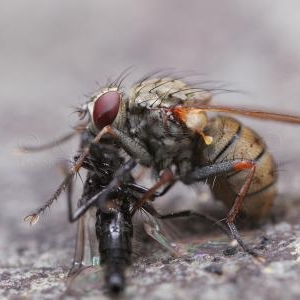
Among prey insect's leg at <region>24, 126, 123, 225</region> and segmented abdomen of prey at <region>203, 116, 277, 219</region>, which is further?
segmented abdomen of prey at <region>203, 116, 277, 219</region>

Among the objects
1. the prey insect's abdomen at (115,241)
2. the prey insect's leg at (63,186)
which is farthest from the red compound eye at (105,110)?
the prey insect's abdomen at (115,241)

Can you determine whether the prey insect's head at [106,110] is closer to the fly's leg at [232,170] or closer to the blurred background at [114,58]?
the fly's leg at [232,170]

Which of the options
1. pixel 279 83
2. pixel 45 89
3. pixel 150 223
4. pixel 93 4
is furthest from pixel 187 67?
pixel 150 223

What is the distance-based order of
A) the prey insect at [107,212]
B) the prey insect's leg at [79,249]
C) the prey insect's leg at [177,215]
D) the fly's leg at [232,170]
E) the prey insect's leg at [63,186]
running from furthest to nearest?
the prey insect's leg at [177,215], the fly's leg at [232,170], the prey insect's leg at [63,186], the prey insect's leg at [79,249], the prey insect at [107,212]

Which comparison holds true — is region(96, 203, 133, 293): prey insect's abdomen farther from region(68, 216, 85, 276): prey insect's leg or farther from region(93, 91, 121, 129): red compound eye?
region(93, 91, 121, 129): red compound eye

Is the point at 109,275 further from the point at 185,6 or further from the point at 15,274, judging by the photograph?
the point at 185,6

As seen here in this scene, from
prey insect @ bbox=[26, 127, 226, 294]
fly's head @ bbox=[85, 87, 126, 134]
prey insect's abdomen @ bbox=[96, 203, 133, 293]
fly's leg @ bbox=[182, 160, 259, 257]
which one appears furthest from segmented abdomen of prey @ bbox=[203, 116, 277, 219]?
prey insect's abdomen @ bbox=[96, 203, 133, 293]

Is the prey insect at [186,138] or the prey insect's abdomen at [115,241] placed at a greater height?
the prey insect at [186,138]

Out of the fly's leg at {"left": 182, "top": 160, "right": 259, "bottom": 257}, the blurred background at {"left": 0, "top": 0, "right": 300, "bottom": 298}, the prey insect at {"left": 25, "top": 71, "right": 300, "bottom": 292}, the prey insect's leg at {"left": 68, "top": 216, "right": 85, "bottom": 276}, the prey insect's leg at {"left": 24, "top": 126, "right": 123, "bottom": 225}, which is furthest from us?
the blurred background at {"left": 0, "top": 0, "right": 300, "bottom": 298}
